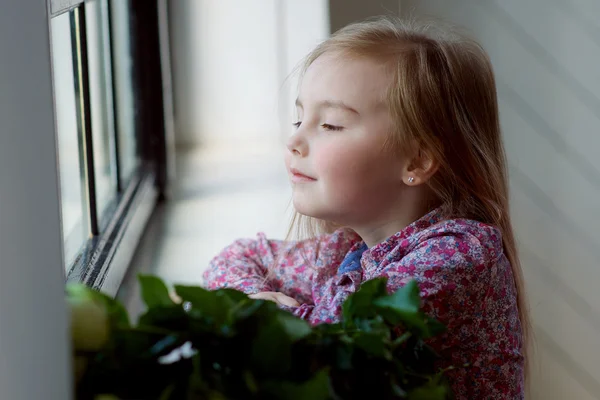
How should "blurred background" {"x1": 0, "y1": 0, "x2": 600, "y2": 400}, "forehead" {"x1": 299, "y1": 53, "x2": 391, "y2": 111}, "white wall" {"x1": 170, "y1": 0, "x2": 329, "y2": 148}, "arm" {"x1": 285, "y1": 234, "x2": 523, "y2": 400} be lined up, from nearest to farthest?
"arm" {"x1": 285, "y1": 234, "x2": 523, "y2": 400} → "forehead" {"x1": 299, "y1": 53, "x2": 391, "y2": 111} → "blurred background" {"x1": 0, "y1": 0, "x2": 600, "y2": 400} → "white wall" {"x1": 170, "y1": 0, "x2": 329, "y2": 148}

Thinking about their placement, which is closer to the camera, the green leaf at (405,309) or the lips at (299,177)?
the green leaf at (405,309)

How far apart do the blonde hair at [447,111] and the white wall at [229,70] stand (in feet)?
2.54

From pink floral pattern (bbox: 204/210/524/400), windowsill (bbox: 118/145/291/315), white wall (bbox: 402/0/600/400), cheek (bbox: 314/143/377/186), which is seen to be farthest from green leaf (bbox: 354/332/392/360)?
white wall (bbox: 402/0/600/400)

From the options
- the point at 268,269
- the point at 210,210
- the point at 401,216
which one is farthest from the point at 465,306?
the point at 210,210

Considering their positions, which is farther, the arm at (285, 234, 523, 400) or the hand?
the hand

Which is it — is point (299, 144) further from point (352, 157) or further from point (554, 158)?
point (554, 158)

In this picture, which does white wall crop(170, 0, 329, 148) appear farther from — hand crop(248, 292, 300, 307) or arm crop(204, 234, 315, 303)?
hand crop(248, 292, 300, 307)

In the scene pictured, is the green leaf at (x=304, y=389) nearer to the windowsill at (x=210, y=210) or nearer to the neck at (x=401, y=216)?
the neck at (x=401, y=216)

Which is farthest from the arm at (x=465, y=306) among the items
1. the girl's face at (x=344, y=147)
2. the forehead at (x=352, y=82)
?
the forehead at (x=352, y=82)

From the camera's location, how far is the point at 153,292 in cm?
65

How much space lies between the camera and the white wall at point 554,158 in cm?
180

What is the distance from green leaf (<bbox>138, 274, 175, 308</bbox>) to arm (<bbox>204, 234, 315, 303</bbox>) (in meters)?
0.62

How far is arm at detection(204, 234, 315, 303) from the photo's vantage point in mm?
1302

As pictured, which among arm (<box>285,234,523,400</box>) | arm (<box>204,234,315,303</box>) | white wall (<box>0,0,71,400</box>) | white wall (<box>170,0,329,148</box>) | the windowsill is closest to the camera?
white wall (<box>0,0,71,400</box>)
